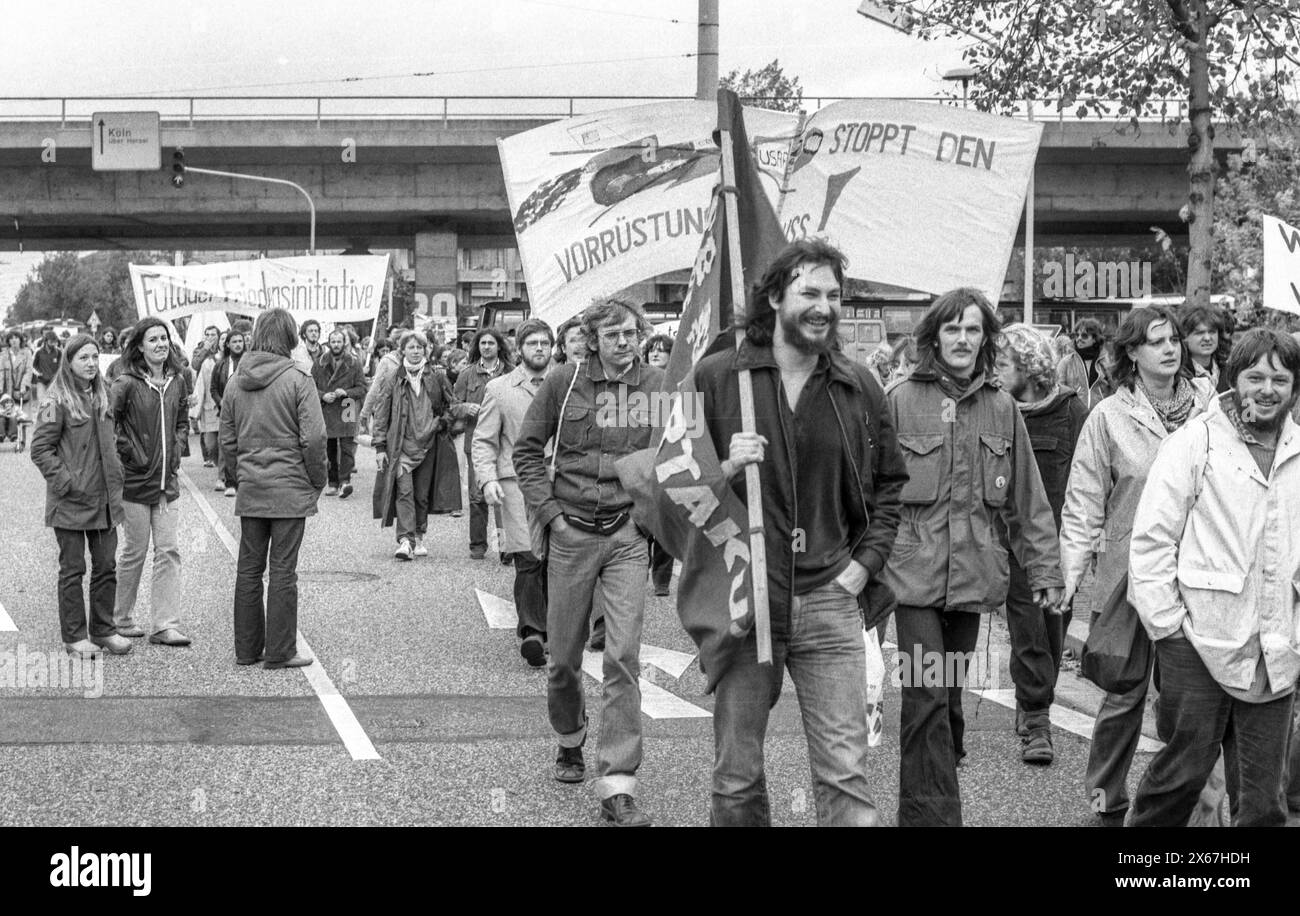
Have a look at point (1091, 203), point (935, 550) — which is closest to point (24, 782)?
point (935, 550)

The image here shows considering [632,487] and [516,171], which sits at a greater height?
[516,171]

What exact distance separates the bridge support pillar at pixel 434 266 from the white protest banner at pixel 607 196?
120 feet

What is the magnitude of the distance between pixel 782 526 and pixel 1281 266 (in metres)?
4.42

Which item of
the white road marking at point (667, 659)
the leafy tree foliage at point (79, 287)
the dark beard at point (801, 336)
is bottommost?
the white road marking at point (667, 659)

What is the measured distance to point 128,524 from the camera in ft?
32.2

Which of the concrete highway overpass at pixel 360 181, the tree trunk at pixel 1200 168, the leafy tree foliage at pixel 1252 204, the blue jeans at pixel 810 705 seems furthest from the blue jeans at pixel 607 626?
the concrete highway overpass at pixel 360 181

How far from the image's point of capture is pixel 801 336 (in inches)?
190

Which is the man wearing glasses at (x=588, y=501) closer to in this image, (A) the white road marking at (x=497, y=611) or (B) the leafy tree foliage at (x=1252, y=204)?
(A) the white road marking at (x=497, y=611)

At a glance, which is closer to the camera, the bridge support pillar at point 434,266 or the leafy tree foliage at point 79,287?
the bridge support pillar at point 434,266

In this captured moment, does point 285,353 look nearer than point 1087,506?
No

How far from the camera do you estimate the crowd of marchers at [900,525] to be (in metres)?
4.86

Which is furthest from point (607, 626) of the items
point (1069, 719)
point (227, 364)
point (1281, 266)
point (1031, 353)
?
point (227, 364)

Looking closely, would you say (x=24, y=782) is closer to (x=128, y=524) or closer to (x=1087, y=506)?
(x=128, y=524)
